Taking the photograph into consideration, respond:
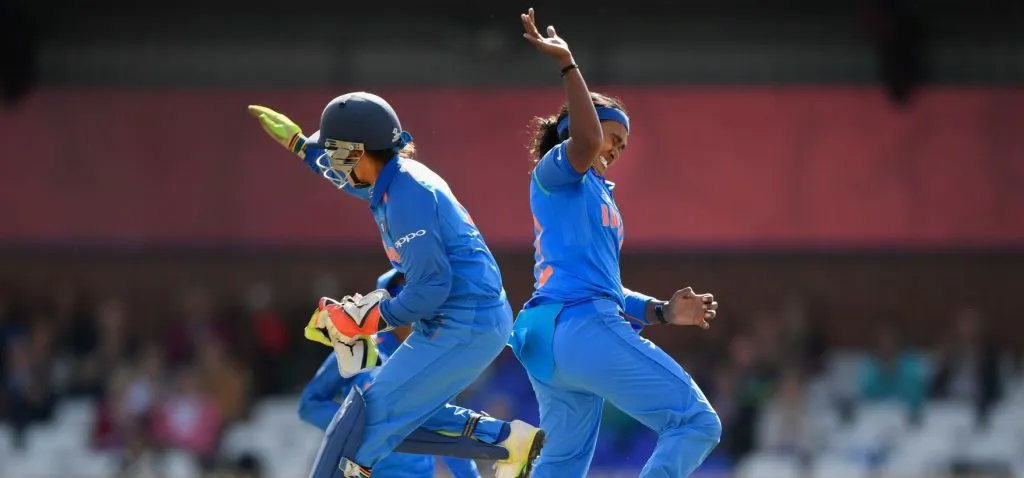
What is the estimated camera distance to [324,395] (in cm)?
589

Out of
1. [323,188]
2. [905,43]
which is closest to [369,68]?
[323,188]

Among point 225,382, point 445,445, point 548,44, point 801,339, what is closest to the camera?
point 548,44

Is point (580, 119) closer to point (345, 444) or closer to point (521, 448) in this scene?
point (521, 448)

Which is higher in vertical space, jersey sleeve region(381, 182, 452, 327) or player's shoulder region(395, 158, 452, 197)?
player's shoulder region(395, 158, 452, 197)

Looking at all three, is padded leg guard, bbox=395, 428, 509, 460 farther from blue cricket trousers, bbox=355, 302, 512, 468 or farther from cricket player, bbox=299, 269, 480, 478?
cricket player, bbox=299, 269, 480, 478

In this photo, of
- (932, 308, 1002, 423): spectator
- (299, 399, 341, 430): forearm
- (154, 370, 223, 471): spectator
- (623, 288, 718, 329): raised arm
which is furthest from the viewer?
(154, 370, 223, 471): spectator

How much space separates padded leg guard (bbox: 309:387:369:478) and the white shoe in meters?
0.57

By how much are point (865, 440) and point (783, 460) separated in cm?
75

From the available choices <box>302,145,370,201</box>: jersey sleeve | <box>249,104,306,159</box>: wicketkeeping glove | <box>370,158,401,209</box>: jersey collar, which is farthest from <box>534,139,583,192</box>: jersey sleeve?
<box>249,104,306,159</box>: wicketkeeping glove

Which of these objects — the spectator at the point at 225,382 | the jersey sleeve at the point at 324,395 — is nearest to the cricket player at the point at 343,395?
the jersey sleeve at the point at 324,395

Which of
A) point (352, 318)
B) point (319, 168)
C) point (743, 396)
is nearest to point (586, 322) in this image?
point (352, 318)

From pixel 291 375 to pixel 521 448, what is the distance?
23.0 feet

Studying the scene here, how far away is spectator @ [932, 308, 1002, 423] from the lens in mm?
11203

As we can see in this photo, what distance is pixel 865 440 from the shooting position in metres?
11.1
